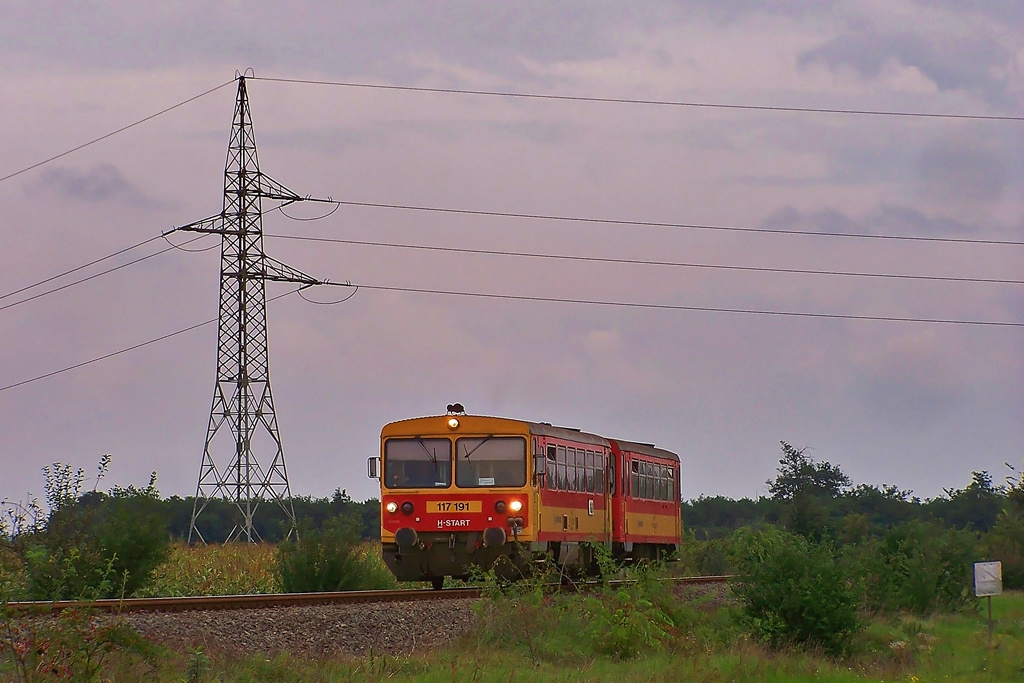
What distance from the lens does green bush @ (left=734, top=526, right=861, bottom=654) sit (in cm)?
2044

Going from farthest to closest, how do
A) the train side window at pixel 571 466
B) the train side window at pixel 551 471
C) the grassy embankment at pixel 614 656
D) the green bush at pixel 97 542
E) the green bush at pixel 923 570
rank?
the green bush at pixel 923 570
the train side window at pixel 571 466
the train side window at pixel 551 471
the green bush at pixel 97 542
the grassy embankment at pixel 614 656

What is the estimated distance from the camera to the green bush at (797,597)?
67.1 feet

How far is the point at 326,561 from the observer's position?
26953 millimetres

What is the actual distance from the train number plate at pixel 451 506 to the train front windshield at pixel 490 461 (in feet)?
1.09

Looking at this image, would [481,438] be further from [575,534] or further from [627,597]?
[627,597]

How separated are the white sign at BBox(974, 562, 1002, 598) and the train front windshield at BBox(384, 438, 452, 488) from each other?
8748mm

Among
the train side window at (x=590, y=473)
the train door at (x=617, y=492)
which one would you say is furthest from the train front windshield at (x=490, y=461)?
the train door at (x=617, y=492)

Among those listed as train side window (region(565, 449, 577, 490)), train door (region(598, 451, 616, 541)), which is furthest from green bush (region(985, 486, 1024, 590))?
train side window (region(565, 449, 577, 490))

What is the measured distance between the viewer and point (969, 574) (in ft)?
106

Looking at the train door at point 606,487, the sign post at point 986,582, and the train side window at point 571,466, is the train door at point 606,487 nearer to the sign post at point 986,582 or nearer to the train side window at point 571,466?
the train side window at point 571,466

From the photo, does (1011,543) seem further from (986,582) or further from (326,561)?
(326,561)

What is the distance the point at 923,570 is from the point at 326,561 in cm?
1355

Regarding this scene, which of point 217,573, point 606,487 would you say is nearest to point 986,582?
point 606,487

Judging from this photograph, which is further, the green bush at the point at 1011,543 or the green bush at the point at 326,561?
the green bush at the point at 1011,543
